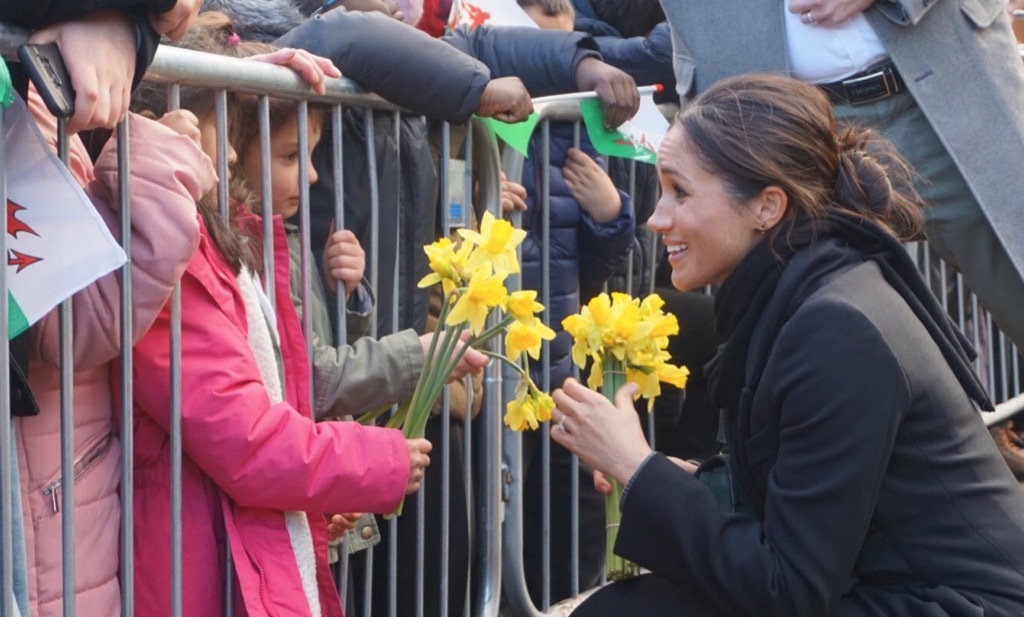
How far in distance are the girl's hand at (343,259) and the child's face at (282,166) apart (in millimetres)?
127

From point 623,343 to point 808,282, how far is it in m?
0.41

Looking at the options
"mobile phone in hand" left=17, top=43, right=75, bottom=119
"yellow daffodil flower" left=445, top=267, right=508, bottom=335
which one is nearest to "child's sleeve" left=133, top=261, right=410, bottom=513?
"yellow daffodil flower" left=445, top=267, right=508, bottom=335

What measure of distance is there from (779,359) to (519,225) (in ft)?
4.78

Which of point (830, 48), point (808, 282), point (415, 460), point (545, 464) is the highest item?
point (830, 48)

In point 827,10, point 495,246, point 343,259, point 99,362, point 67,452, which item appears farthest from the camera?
point 827,10

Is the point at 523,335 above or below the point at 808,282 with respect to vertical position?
below

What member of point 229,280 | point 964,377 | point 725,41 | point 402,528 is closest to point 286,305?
point 229,280

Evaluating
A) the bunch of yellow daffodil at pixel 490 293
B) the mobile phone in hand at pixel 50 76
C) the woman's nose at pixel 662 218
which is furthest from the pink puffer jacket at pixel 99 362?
the woman's nose at pixel 662 218

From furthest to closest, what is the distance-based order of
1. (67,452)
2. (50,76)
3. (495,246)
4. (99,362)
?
1. (495,246)
2. (99,362)
3. (67,452)
4. (50,76)

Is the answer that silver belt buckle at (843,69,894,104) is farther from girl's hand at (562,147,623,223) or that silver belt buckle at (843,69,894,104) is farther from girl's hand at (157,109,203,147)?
girl's hand at (157,109,203,147)

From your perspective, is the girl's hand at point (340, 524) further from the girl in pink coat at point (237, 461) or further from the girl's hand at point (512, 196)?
the girl's hand at point (512, 196)

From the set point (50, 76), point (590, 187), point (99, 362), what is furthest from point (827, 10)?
point (50, 76)

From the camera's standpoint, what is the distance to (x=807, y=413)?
253 centimetres

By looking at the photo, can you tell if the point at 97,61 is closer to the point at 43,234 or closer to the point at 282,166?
the point at 43,234
